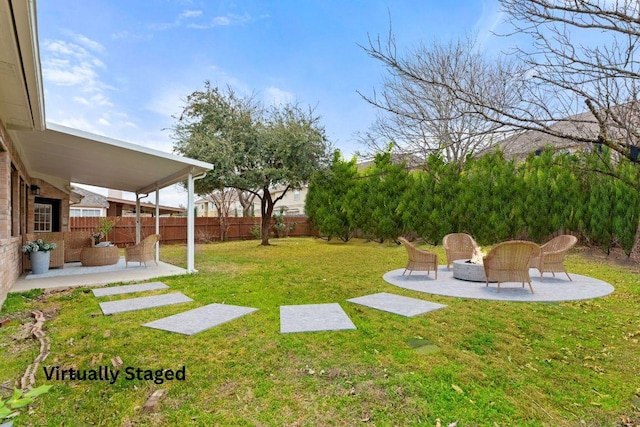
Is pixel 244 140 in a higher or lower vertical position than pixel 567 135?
higher

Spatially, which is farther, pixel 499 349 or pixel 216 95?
pixel 216 95

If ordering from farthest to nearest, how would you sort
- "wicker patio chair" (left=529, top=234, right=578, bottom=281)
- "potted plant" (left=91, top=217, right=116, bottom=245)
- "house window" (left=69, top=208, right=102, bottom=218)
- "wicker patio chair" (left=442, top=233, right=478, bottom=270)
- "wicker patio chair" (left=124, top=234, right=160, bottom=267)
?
1. "house window" (left=69, top=208, right=102, bottom=218)
2. "potted plant" (left=91, top=217, right=116, bottom=245)
3. "wicker patio chair" (left=124, top=234, right=160, bottom=267)
4. "wicker patio chair" (left=442, top=233, right=478, bottom=270)
5. "wicker patio chair" (left=529, top=234, right=578, bottom=281)

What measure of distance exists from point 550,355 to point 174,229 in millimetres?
17988

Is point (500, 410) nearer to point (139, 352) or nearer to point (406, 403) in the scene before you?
point (406, 403)

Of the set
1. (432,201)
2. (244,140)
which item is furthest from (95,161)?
(432,201)

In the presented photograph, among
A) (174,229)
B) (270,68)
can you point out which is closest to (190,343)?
(270,68)

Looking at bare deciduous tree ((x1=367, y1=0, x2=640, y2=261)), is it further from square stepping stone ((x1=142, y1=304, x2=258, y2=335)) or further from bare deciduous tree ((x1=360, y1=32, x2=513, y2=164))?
bare deciduous tree ((x1=360, y1=32, x2=513, y2=164))

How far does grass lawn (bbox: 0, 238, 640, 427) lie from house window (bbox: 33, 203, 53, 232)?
231 inches

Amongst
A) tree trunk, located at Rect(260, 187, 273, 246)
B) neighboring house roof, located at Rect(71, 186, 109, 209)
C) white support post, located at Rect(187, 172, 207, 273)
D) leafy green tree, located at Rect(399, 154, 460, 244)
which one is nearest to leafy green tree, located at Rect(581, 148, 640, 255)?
leafy green tree, located at Rect(399, 154, 460, 244)

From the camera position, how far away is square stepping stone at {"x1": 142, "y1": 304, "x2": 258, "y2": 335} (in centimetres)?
425

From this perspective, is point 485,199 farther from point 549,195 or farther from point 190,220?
point 190,220

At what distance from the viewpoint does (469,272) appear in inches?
278

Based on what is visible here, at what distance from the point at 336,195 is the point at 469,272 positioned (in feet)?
37.6

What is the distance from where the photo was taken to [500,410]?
2559 mm
